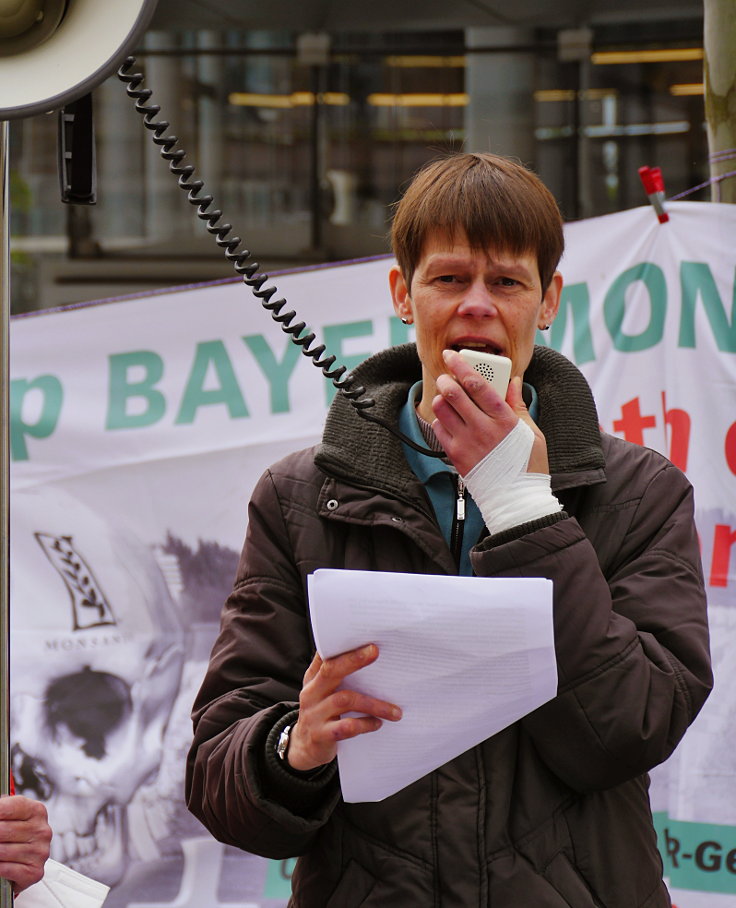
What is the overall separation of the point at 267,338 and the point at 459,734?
2071mm

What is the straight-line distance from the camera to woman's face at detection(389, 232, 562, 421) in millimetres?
1870

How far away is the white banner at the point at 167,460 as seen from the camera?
3.27 metres

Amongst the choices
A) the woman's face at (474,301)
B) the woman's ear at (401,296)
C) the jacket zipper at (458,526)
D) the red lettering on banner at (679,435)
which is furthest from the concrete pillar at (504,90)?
the jacket zipper at (458,526)

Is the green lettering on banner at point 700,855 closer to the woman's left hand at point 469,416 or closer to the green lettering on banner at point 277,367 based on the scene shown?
the green lettering on banner at point 277,367

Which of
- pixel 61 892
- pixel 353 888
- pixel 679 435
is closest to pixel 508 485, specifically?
pixel 353 888

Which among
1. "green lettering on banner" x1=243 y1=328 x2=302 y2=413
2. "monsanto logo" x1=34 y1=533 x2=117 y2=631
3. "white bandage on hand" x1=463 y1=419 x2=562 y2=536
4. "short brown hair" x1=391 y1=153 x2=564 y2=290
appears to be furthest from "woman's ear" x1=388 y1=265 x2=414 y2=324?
"monsanto logo" x1=34 y1=533 x2=117 y2=631

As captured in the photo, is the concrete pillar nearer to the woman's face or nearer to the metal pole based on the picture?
the woman's face

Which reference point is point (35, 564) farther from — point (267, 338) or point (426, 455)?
point (426, 455)

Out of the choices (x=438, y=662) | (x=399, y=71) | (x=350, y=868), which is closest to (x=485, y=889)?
(x=350, y=868)

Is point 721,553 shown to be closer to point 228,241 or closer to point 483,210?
point 483,210

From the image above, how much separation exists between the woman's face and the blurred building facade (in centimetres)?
614

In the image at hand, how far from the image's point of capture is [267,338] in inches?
140

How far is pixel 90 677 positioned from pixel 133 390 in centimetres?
80

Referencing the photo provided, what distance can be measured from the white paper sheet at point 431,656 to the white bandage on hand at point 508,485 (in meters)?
0.14
